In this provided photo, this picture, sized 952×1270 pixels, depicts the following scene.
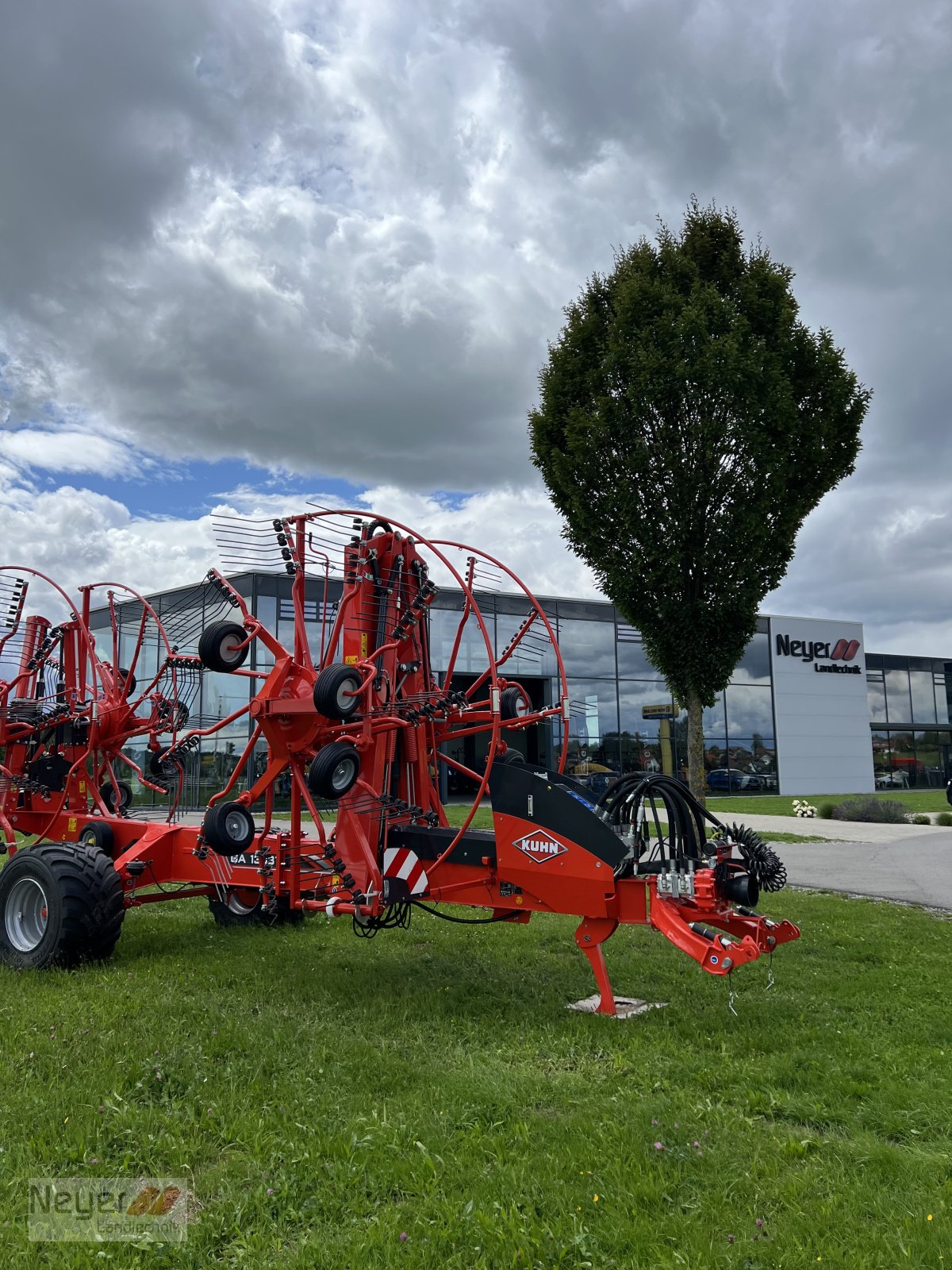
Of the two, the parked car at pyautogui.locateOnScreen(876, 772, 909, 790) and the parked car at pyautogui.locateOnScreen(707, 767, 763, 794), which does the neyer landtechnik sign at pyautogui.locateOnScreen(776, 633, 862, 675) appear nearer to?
the parked car at pyautogui.locateOnScreen(707, 767, 763, 794)

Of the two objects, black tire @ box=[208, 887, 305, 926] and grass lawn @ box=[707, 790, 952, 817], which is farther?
grass lawn @ box=[707, 790, 952, 817]

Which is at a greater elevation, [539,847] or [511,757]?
[511,757]

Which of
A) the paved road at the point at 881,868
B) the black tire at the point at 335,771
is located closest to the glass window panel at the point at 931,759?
the paved road at the point at 881,868

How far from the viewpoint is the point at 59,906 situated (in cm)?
687

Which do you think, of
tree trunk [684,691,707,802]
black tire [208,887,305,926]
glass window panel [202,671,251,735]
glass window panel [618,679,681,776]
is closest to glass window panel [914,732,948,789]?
glass window panel [618,679,681,776]

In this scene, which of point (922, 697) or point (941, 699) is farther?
point (941, 699)

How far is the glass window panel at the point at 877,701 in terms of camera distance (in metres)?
38.3

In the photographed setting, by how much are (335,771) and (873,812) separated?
2199 centimetres

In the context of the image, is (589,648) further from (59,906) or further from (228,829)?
(59,906)

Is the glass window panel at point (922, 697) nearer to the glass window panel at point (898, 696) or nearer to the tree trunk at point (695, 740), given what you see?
the glass window panel at point (898, 696)

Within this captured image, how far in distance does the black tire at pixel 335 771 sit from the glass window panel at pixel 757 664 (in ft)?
95.9

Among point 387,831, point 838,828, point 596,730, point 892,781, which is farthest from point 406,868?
point 892,781

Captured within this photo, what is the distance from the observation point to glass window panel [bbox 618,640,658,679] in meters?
30.4

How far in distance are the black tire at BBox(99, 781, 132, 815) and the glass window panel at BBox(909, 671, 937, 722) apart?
38.1m
